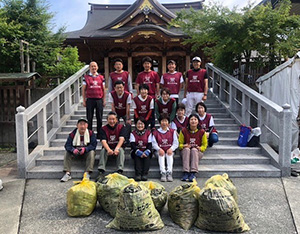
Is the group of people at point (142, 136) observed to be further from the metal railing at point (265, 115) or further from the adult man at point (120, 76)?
the metal railing at point (265, 115)

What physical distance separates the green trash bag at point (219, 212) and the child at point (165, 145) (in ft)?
4.98

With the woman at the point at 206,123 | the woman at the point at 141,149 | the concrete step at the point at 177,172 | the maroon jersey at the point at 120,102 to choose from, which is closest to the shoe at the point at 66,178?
the concrete step at the point at 177,172

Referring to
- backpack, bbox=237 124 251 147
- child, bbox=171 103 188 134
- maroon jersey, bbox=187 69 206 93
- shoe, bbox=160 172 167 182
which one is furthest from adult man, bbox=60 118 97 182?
backpack, bbox=237 124 251 147

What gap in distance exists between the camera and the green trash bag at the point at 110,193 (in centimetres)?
335

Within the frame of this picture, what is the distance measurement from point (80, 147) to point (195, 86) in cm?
A: 284

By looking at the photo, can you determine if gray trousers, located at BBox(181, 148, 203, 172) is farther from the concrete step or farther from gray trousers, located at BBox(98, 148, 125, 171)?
gray trousers, located at BBox(98, 148, 125, 171)

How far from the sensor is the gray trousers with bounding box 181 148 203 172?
452cm

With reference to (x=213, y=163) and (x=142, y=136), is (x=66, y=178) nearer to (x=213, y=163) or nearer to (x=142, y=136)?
(x=142, y=136)

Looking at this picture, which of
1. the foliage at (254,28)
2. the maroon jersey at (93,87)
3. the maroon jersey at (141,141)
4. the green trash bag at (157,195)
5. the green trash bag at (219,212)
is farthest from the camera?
the foliage at (254,28)

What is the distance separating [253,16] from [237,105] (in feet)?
7.03

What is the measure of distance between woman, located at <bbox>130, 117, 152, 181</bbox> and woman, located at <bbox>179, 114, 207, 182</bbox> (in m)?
0.56

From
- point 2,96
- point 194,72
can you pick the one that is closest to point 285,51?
point 194,72

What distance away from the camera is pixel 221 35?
7.09 m

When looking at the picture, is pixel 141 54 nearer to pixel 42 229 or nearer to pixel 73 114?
pixel 73 114
